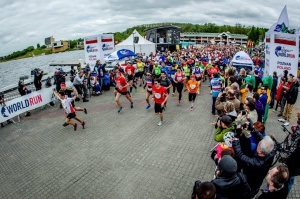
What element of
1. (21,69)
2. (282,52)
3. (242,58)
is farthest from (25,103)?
(21,69)

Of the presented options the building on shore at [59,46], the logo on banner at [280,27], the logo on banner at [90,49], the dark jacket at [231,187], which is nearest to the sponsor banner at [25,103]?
the logo on banner at [90,49]

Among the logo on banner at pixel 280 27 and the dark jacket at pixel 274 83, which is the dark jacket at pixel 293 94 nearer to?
the dark jacket at pixel 274 83

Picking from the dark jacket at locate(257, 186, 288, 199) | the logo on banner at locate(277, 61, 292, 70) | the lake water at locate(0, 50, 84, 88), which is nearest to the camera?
the dark jacket at locate(257, 186, 288, 199)

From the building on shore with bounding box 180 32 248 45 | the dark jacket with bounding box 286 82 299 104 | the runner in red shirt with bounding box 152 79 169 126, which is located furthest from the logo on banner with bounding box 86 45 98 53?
the building on shore with bounding box 180 32 248 45

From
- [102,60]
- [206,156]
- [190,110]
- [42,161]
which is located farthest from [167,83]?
[102,60]

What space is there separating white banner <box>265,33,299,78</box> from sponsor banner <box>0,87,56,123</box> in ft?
39.9

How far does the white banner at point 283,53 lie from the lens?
30.5 feet

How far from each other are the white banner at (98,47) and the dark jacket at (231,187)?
14.3 metres

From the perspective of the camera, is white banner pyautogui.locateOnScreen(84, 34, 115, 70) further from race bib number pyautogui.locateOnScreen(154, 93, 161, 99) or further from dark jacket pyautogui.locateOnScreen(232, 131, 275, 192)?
dark jacket pyautogui.locateOnScreen(232, 131, 275, 192)

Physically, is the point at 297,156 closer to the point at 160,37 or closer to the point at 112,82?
the point at 112,82

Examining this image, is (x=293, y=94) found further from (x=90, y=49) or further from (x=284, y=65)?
(x=90, y=49)

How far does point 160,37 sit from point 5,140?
42467mm

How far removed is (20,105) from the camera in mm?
10195

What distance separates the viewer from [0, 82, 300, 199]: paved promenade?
4.98 meters
